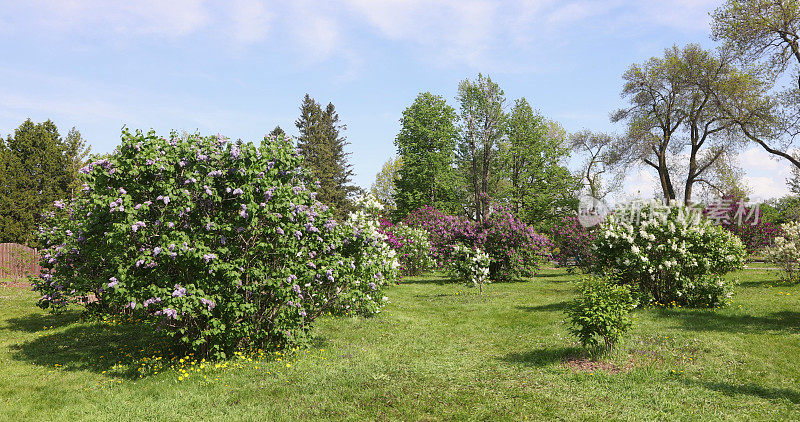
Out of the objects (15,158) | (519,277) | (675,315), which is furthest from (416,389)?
(15,158)

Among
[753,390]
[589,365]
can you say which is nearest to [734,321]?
[753,390]

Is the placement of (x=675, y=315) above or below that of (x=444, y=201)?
below

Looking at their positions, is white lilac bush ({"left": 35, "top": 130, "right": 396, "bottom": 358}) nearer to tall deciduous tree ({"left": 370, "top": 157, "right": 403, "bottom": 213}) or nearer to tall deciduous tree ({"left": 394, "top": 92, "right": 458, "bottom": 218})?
tall deciduous tree ({"left": 394, "top": 92, "right": 458, "bottom": 218})

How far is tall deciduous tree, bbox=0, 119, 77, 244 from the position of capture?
2941 cm

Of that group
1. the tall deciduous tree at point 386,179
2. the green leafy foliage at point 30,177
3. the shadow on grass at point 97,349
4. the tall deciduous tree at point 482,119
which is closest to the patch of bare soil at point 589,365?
the shadow on grass at point 97,349

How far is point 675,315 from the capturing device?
11016 millimetres

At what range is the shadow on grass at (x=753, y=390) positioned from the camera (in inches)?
245

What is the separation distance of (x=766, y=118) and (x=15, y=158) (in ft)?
142

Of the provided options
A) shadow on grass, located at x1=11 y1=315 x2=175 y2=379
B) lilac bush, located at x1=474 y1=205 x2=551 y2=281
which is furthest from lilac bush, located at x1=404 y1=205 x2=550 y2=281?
shadow on grass, located at x1=11 y1=315 x2=175 y2=379

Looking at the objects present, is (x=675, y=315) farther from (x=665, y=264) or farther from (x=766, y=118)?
(x=766, y=118)

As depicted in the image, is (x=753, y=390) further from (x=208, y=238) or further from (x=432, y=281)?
(x=432, y=281)

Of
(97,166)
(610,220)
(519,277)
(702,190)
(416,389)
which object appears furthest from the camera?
(702,190)

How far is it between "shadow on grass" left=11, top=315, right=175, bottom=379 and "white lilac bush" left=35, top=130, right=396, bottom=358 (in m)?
0.96

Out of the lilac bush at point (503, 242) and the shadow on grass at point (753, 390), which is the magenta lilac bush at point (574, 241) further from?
the shadow on grass at point (753, 390)
